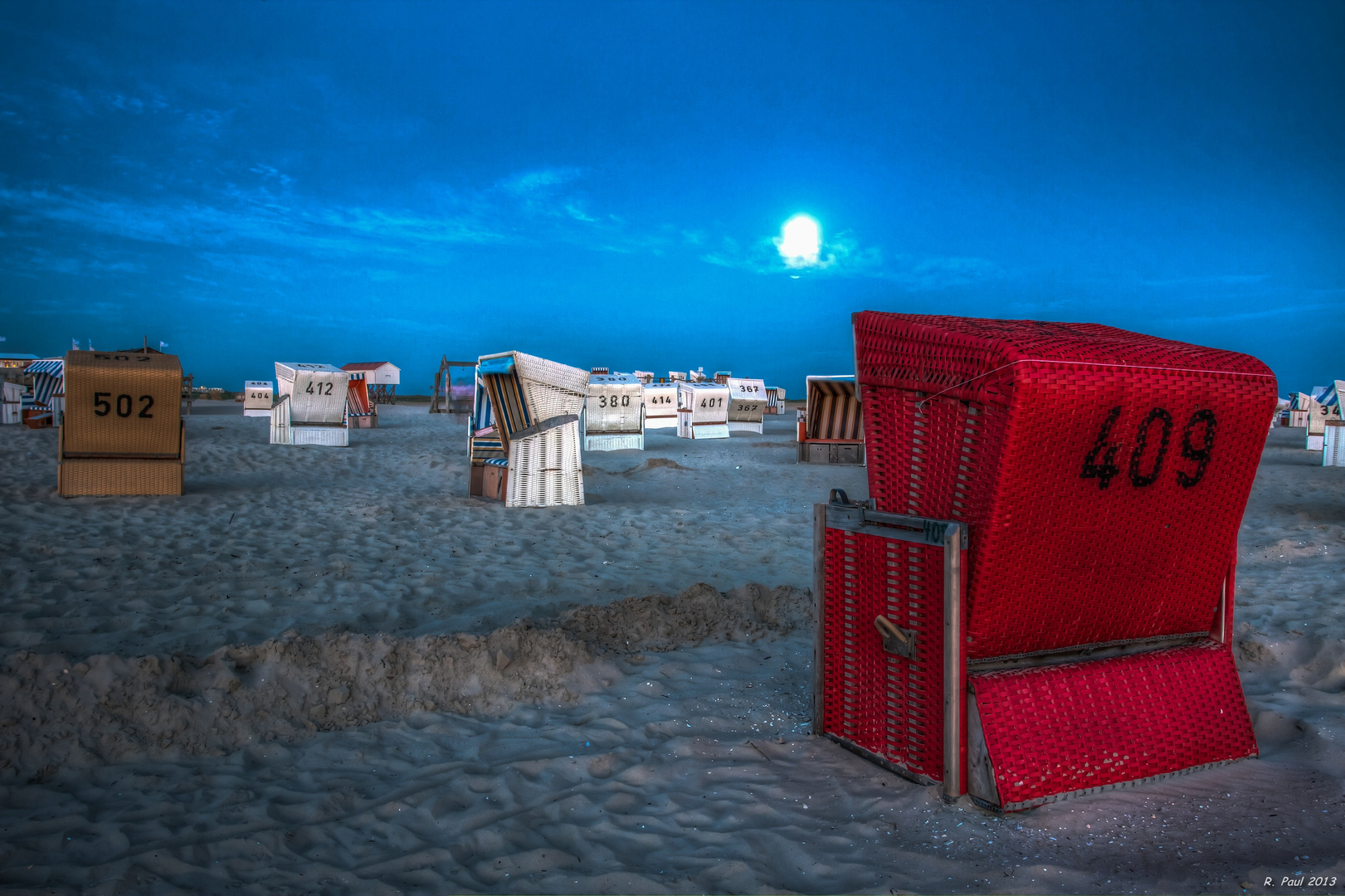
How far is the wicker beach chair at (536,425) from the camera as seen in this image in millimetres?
8773

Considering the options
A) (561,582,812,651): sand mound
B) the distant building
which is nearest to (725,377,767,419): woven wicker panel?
(561,582,812,651): sand mound

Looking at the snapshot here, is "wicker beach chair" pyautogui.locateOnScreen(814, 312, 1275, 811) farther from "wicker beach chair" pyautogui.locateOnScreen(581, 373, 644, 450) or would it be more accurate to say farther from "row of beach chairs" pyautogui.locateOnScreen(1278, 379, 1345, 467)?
"row of beach chairs" pyautogui.locateOnScreen(1278, 379, 1345, 467)

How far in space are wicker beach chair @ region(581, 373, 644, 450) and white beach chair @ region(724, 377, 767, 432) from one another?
7.79m

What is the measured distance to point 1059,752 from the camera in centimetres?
263

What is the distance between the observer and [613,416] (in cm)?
1734

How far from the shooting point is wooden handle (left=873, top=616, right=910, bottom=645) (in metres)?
2.75

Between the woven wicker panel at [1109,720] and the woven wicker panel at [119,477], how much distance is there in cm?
937

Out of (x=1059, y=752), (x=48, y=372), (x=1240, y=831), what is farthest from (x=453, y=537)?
(x=48, y=372)

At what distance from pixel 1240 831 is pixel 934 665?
40.5 inches

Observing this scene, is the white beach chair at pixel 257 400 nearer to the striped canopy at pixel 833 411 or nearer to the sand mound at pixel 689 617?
the striped canopy at pixel 833 411

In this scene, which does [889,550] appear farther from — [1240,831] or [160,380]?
[160,380]

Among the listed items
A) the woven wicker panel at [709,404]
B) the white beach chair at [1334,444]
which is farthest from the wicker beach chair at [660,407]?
the white beach chair at [1334,444]

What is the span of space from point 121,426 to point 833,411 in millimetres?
12072

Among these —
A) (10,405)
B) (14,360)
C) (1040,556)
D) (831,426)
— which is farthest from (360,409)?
(14,360)
